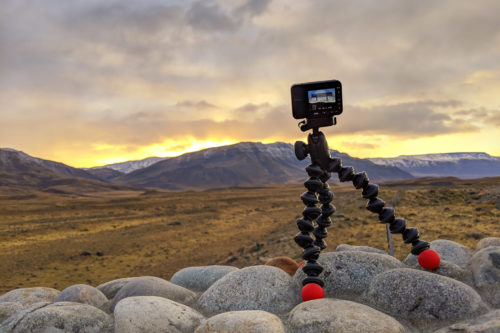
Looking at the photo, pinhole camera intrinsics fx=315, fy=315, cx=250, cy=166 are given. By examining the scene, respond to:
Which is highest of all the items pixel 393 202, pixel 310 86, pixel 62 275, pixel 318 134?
pixel 310 86

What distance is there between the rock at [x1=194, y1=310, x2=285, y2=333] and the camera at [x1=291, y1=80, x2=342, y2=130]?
8.51 feet

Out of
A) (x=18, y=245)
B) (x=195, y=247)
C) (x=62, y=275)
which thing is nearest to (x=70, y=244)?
(x=18, y=245)

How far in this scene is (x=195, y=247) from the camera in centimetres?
1728

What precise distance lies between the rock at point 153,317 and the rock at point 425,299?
236 centimetres

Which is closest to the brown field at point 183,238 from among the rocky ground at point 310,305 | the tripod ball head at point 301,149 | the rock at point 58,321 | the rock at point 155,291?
the rocky ground at point 310,305

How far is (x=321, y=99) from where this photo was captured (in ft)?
14.2

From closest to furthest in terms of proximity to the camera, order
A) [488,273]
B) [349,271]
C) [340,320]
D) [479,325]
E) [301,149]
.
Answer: [479,325], [340,320], [488,273], [301,149], [349,271]

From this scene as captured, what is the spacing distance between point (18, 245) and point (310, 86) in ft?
70.8

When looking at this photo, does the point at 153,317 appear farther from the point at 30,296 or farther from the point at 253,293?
the point at 30,296

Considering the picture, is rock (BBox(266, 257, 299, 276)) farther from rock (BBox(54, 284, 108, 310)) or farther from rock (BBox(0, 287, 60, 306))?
rock (BBox(0, 287, 60, 306))

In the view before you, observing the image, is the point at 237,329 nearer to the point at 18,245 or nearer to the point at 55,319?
the point at 55,319

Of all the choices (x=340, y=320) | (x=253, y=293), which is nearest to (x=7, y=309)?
(x=253, y=293)

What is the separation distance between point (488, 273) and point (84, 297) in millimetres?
6033

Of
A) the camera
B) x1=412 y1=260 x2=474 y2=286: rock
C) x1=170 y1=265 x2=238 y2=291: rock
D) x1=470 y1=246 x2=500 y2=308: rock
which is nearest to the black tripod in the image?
the camera
